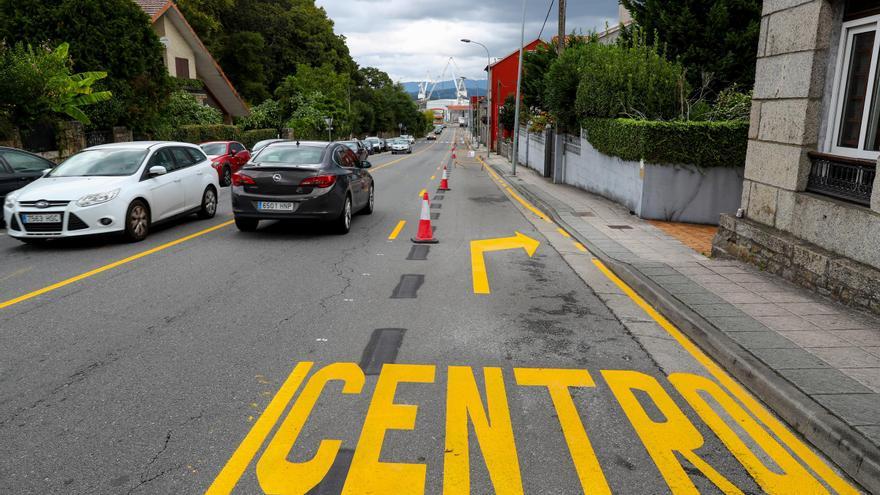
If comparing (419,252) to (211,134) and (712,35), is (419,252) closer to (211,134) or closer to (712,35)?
(712,35)

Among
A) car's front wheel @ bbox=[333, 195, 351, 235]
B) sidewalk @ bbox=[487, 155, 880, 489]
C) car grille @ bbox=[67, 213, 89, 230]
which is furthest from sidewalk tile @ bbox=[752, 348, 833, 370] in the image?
car grille @ bbox=[67, 213, 89, 230]

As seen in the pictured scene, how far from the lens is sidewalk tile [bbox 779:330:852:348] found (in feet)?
17.0

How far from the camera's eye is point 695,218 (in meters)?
13.1

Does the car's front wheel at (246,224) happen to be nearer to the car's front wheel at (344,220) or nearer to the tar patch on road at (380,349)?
the car's front wheel at (344,220)

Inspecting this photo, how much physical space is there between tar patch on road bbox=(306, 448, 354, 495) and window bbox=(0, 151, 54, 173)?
37.4 feet

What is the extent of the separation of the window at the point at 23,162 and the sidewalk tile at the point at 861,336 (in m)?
13.5

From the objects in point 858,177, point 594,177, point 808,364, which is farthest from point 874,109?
point 594,177

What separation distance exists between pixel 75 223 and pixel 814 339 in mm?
9536

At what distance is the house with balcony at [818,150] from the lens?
6.46 m

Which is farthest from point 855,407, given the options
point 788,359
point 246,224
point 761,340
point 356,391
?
point 246,224

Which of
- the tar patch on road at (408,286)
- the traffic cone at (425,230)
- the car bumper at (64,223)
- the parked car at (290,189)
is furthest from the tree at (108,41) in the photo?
the tar patch on road at (408,286)

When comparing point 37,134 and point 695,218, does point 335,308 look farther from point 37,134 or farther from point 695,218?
point 37,134

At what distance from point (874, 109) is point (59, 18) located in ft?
81.6

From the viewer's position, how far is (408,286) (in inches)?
292
